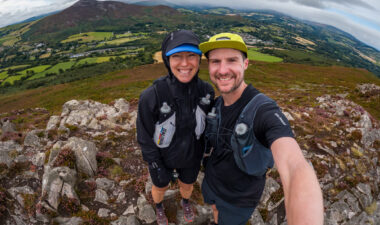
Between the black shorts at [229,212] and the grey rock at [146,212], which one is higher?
the black shorts at [229,212]

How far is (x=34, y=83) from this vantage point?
3327 inches

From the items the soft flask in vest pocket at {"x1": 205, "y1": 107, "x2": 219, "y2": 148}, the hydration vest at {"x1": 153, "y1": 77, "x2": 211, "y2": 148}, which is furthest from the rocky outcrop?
the soft flask in vest pocket at {"x1": 205, "y1": 107, "x2": 219, "y2": 148}

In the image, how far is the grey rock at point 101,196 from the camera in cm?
599

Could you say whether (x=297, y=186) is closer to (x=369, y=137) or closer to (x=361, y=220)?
(x=361, y=220)

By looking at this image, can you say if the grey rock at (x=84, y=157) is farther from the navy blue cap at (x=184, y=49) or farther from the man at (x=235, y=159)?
the navy blue cap at (x=184, y=49)

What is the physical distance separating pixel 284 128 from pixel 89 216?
6.10 metres

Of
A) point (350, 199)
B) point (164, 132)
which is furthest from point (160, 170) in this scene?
point (350, 199)

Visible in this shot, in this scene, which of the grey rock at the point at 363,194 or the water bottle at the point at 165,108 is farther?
A: the grey rock at the point at 363,194

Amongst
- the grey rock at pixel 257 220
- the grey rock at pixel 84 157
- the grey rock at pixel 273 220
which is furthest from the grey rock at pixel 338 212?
the grey rock at pixel 84 157

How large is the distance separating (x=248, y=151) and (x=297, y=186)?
91 centimetres

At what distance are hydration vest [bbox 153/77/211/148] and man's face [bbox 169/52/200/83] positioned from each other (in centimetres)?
37

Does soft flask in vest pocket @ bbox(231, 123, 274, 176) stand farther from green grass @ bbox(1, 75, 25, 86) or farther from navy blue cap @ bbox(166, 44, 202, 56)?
green grass @ bbox(1, 75, 25, 86)

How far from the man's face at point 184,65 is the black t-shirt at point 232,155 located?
3.15ft

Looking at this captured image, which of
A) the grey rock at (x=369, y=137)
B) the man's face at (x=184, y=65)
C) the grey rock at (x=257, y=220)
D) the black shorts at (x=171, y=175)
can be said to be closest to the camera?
the man's face at (x=184, y=65)
